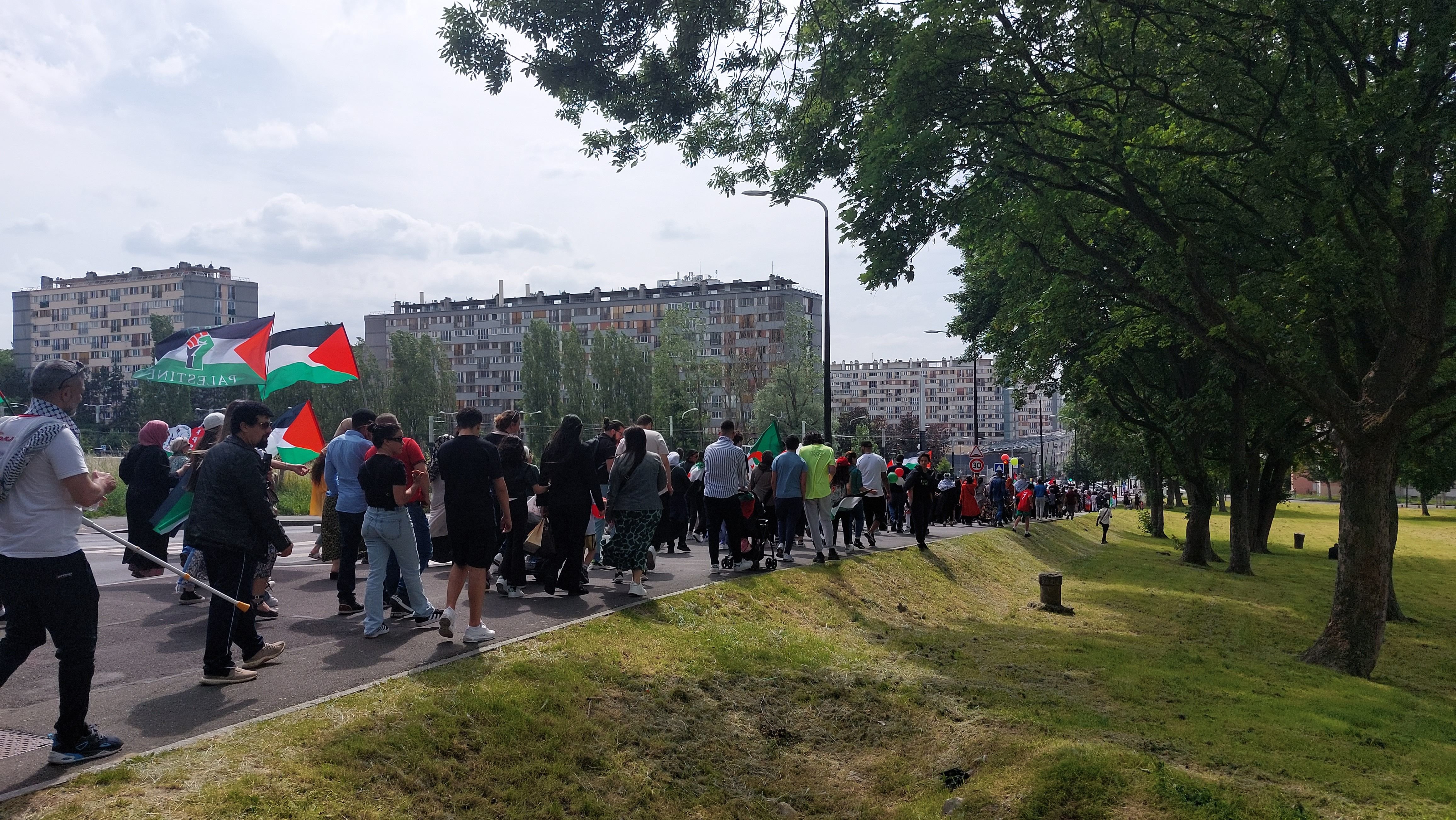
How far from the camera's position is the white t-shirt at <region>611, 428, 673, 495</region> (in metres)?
11.5

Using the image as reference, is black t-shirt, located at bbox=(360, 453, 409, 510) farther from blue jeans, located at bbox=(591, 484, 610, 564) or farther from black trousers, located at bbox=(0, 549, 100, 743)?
blue jeans, located at bbox=(591, 484, 610, 564)

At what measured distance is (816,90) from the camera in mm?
12586

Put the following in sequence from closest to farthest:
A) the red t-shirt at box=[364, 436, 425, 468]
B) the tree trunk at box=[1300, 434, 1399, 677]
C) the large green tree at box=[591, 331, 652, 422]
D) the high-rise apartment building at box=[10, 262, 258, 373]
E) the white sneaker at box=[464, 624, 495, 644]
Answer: the white sneaker at box=[464, 624, 495, 644] < the red t-shirt at box=[364, 436, 425, 468] < the tree trunk at box=[1300, 434, 1399, 677] < the large green tree at box=[591, 331, 652, 422] < the high-rise apartment building at box=[10, 262, 258, 373]

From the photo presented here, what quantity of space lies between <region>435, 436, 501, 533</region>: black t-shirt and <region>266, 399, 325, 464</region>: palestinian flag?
7447 mm

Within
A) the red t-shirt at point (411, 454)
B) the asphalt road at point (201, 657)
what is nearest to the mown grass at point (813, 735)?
the asphalt road at point (201, 657)

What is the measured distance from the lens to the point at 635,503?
11375 millimetres

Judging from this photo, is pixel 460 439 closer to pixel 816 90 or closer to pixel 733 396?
pixel 816 90

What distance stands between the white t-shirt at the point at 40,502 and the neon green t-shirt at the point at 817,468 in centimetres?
1098

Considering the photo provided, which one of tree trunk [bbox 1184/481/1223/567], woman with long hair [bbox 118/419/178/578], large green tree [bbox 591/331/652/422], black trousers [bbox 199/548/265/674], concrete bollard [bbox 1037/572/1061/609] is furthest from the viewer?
large green tree [bbox 591/331/652/422]

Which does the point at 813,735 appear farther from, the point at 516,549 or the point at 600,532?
the point at 600,532

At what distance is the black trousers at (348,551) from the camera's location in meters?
10.1

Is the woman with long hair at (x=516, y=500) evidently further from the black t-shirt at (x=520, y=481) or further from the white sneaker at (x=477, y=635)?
the white sneaker at (x=477, y=635)

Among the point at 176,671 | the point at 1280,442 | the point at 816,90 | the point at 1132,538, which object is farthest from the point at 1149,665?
the point at 1132,538

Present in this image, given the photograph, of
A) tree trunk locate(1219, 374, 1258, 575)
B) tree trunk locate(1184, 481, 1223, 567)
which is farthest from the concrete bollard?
tree trunk locate(1184, 481, 1223, 567)
